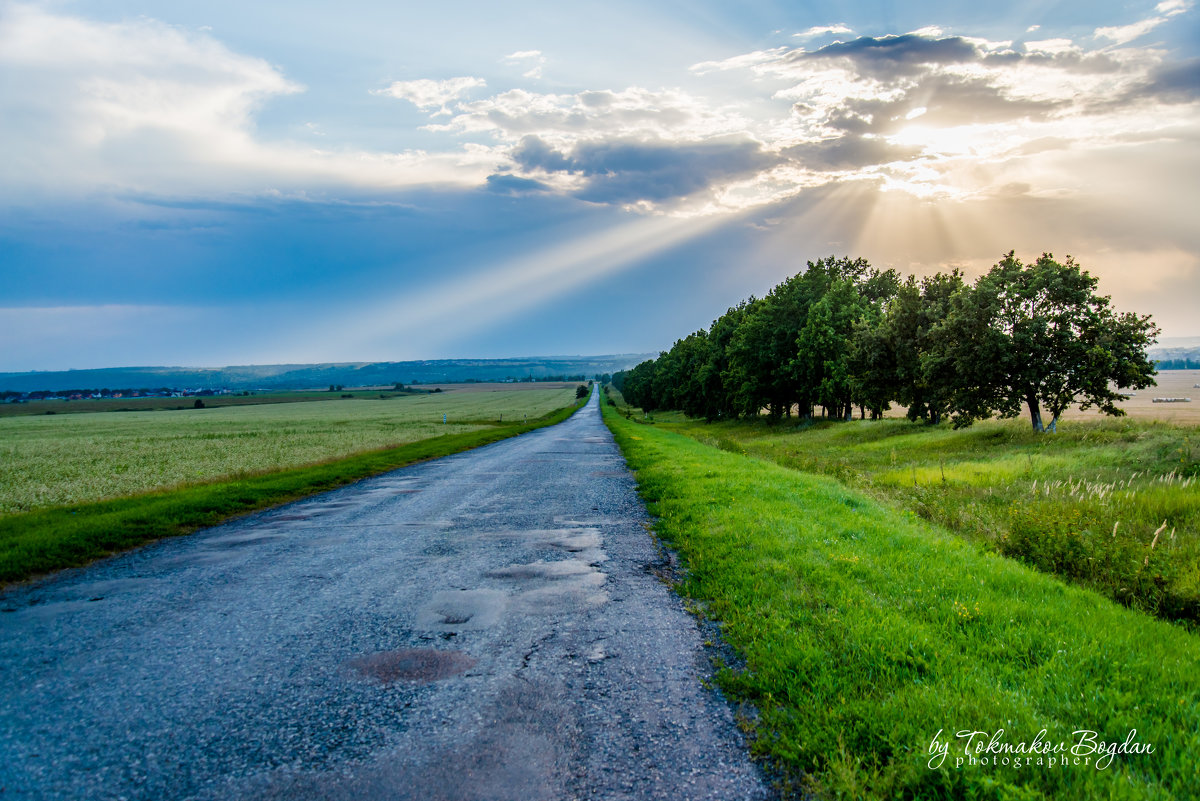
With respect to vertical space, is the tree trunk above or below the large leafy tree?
below

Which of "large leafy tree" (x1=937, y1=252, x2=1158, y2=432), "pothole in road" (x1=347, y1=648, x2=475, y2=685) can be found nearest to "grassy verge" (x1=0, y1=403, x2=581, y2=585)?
"pothole in road" (x1=347, y1=648, x2=475, y2=685)

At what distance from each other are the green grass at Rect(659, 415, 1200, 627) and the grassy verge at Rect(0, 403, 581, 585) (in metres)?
15.1

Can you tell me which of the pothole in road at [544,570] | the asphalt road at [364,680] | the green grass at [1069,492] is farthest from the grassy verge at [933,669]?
the green grass at [1069,492]

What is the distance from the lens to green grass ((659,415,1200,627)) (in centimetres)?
826

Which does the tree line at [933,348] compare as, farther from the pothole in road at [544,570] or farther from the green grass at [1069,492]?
the pothole in road at [544,570]

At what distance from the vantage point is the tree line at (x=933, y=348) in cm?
2822

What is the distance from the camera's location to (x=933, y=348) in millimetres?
35281

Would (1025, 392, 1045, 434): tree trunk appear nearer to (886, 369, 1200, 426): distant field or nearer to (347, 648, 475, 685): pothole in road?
(886, 369, 1200, 426): distant field

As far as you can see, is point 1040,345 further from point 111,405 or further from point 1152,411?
point 111,405

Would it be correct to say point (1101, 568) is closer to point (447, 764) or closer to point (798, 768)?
point (798, 768)

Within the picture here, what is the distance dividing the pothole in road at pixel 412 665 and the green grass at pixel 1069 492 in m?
8.39

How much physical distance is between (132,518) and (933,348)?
3842 cm

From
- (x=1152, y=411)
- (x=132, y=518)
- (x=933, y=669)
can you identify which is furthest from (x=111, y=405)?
(x=1152, y=411)

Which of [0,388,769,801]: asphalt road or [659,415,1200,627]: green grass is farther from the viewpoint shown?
[659,415,1200,627]: green grass
